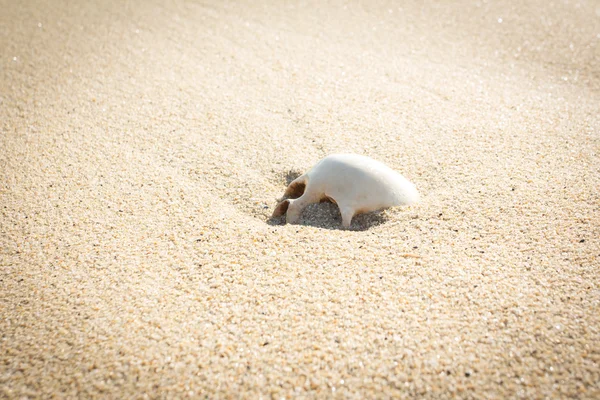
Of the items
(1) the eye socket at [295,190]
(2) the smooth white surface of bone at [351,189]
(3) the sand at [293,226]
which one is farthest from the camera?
(1) the eye socket at [295,190]

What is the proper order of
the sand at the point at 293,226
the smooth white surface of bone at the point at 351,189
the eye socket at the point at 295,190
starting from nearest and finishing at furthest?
1. the sand at the point at 293,226
2. the smooth white surface of bone at the point at 351,189
3. the eye socket at the point at 295,190

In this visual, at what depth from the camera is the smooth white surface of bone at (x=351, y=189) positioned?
2242 millimetres

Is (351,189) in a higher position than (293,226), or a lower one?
higher

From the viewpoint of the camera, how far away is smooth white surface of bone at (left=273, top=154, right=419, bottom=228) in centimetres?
224

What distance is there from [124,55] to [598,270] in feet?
A: 13.9

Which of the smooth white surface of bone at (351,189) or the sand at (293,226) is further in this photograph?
the smooth white surface of bone at (351,189)

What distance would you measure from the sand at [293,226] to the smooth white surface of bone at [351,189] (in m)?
0.08

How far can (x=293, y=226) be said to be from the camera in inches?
89.0

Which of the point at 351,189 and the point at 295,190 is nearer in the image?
the point at 351,189

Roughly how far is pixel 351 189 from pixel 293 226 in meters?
0.36

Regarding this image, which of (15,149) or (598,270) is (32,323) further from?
(598,270)

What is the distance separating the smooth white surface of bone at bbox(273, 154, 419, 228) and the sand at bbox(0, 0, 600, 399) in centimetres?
8

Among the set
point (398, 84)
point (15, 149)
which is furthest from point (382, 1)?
point (15, 149)

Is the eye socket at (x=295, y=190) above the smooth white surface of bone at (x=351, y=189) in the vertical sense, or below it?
below
